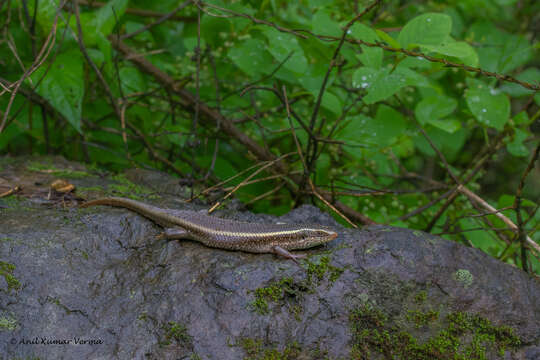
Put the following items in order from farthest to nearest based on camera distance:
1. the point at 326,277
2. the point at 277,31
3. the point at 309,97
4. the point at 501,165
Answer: the point at 501,165 < the point at 309,97 < the point at 277,31 < the point at 326,277

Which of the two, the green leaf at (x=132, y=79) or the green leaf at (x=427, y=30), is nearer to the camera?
the green leaf at (x=427, y=30)

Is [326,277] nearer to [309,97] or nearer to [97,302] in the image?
[97,302]

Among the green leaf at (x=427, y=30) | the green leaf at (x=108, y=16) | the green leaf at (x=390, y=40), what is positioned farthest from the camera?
the green leaf at (x=108, y=16)

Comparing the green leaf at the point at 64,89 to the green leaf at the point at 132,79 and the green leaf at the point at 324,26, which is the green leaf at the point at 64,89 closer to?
the green leaf at the point at 132,79

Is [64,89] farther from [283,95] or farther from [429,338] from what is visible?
[429,338]

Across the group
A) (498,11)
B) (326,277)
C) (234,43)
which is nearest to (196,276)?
(326,277)

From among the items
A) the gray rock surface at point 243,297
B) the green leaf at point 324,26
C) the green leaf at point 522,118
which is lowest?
the gray rock surface at point 243,297

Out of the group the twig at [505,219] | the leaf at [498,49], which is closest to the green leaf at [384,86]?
the twig at [505,219]

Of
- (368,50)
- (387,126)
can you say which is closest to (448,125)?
(387,126)
